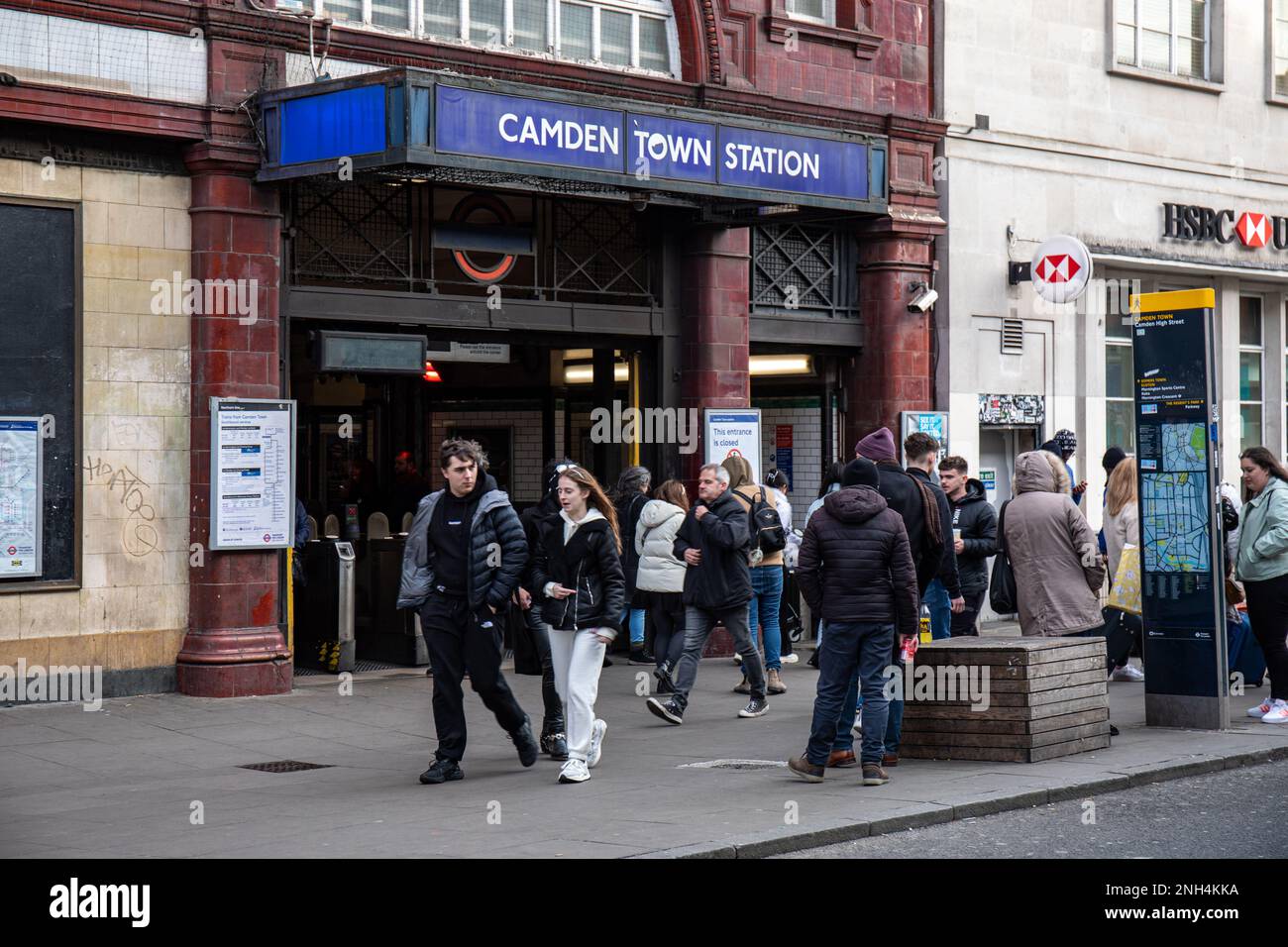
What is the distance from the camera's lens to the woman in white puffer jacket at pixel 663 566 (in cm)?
1297

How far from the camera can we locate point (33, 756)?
35.0 ft

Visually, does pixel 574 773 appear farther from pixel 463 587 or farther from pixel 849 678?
pixel 849 678

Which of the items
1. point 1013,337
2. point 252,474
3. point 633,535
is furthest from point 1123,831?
point 1013,337

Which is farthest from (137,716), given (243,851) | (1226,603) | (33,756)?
(1226,603)

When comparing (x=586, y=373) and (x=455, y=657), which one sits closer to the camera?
(x=455, y=657)

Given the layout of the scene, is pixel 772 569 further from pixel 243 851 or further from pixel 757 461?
pixel 243 851

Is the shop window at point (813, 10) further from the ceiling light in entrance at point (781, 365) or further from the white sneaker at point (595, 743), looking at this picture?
the white sneaker at point (595, 743)

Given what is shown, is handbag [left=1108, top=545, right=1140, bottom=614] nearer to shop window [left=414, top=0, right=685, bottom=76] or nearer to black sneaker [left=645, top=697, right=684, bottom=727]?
black sneaker [left=645, top=697, right=684, bottom=727]

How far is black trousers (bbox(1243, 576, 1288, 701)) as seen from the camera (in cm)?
1162

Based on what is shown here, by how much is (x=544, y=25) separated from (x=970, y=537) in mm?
6312

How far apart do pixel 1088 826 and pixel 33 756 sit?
21.2ft

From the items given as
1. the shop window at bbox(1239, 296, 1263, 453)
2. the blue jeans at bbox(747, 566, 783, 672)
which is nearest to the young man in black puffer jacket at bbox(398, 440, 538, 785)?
the blue jeans at bbox(747, 566, 783, 672)

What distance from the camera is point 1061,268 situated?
1903 centimetres
